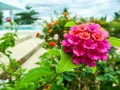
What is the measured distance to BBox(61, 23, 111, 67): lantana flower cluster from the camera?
1385 millimetres

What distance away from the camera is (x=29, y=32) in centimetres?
1566

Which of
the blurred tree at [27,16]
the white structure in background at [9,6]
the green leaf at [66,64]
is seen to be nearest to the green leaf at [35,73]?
the green leaf at [66,64]

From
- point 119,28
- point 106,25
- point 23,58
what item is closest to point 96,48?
point 23,58

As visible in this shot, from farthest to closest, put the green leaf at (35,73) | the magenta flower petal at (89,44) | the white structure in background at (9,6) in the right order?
the white structure in background at (9,6) < the green leaf at (35,73) < the magenta flower petal at (89,44)

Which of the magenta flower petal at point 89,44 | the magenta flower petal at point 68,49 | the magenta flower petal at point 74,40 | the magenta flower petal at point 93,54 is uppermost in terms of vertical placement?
the magenta flower petal at point 74,40

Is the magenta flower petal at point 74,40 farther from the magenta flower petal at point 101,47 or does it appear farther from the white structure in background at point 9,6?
the white structure in background at point 9,6

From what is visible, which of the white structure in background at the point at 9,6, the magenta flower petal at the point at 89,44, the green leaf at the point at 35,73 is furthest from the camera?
the white structure in background at the point at 9,6

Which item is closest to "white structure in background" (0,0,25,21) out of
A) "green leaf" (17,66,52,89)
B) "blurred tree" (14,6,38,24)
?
"blurred tree" (14,6,38,24)

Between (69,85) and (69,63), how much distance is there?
28.4 inches

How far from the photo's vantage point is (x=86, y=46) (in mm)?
1382

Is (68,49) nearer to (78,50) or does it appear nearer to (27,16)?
(78,50)

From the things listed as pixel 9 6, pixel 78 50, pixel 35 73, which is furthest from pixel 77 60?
pixel 9 6

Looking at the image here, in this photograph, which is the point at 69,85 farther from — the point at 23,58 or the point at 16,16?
the point at 16,16

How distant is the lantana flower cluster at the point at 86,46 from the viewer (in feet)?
4.54
